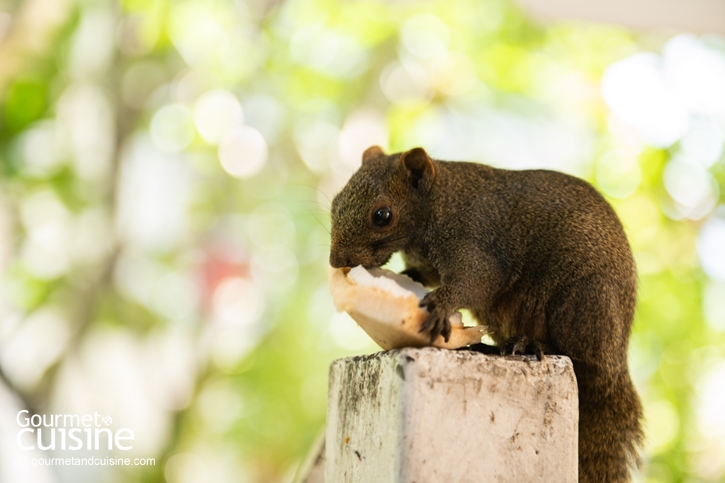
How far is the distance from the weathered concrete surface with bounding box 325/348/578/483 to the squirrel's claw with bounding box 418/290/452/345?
8cm

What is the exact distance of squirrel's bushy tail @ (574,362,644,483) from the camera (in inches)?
73.2

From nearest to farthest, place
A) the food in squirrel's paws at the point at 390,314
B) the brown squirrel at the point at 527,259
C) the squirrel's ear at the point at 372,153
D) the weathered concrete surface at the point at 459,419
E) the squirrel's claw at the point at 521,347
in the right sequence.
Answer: the weathered concrete surface at the point at 459,419 → the food in squirrel's paws at the point at 390,314 → the squirrel's claw at the point at 521,347 → the brown squirrel at the point at 527,259 → the squirrel's ear at the point at 372,153

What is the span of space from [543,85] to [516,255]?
421 centimetres

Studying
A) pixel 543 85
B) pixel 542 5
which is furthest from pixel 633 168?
pixel 542 5

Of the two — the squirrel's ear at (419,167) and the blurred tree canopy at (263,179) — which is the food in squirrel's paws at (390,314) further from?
the blurred tree canopy at (263,179)

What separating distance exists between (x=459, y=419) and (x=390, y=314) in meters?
0.28

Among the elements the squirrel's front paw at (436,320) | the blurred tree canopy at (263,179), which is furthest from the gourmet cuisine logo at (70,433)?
the squirrel's front paw at (436,320)

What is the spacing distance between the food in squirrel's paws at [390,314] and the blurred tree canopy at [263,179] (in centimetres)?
353

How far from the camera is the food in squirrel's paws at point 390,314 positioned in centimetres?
156

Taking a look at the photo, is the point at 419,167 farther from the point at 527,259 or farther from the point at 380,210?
the point at 527,259

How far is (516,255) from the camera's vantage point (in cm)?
190

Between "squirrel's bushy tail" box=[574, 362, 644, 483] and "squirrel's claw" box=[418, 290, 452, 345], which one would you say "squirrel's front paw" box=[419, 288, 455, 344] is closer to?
"squirrel's claw" box=[418, 290, 452, 345]

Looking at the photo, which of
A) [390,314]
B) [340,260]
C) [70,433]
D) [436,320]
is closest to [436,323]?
[436,320]

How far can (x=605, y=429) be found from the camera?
1871mm
